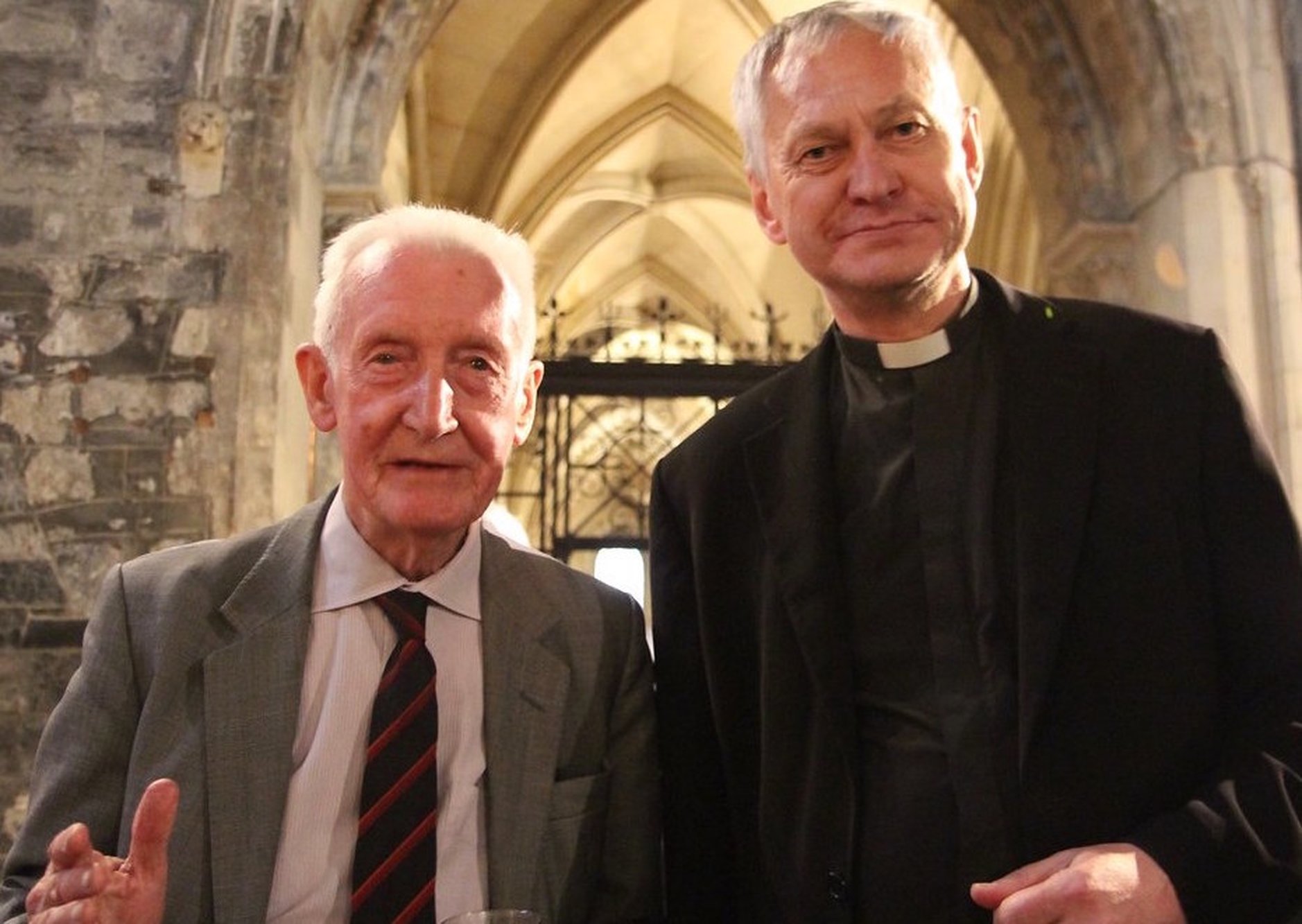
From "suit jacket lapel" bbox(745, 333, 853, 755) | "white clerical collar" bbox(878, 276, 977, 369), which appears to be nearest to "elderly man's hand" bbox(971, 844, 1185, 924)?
"suit jacket lapel" bbox(745, 333, 853, 755)

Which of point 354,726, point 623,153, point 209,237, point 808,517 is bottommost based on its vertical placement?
point 354,726

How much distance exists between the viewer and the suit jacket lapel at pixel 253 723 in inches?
56.2

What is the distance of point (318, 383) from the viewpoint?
169 centimetres

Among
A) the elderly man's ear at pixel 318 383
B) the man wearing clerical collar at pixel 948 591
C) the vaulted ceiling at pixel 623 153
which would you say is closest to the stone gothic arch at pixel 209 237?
→ the vaulted ceiling at pixel 623 153

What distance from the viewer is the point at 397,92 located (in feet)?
19.2

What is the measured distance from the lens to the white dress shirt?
4.78 ft

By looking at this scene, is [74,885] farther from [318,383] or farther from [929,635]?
[929,635]

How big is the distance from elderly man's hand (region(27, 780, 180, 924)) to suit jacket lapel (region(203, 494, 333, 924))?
0.63 ft

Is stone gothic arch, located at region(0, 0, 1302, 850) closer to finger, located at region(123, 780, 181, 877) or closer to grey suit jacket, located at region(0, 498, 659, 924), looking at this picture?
grey suit jacket, located at region(0, 498, 659, 924)

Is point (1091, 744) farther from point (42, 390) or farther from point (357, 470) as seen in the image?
point (42, 390)

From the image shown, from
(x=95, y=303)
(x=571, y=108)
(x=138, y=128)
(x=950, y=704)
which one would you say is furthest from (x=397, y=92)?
(x=571, y=108)

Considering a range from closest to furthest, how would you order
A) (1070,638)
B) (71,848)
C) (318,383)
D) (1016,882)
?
(71,848) → (1016,882) → (1070,638) → (318,383)

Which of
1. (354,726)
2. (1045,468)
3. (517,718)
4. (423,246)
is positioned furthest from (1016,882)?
(423,246)

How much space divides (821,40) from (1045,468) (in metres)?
0.63
